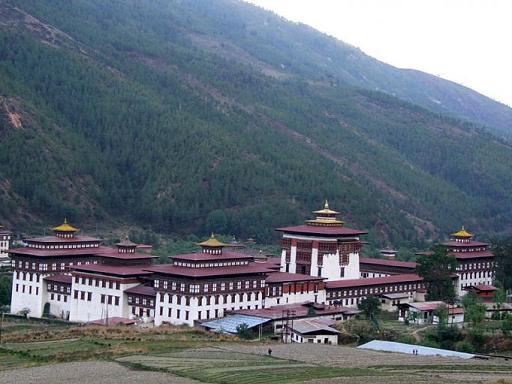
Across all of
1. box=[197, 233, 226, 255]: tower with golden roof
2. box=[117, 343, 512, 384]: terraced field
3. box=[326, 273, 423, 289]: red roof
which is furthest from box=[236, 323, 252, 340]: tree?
box=[326, 273, 423, 289]: red roof

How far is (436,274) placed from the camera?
101812 mm

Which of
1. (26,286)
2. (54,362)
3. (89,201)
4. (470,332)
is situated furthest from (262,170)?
(54,362)

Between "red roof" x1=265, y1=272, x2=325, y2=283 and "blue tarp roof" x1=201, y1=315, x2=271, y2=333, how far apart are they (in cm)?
782

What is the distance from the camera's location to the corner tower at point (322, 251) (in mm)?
104500

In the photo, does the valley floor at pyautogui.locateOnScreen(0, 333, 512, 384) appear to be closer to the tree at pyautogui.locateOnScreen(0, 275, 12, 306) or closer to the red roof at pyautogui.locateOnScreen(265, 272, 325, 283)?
the red roof at pyautogui.locateOnScreen(265, 272, 325, 283)

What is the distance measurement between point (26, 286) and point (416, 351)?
36930 mm

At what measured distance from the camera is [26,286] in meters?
97.6

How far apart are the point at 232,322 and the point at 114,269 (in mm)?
12955

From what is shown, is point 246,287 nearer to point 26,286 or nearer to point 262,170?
point 26,286

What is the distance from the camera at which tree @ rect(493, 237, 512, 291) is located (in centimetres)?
11031

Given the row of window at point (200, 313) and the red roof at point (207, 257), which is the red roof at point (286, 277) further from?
the row of window at point (200, 313)

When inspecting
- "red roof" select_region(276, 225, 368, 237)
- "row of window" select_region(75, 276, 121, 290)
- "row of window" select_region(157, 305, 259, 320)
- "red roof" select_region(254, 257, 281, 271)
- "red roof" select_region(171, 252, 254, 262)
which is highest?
"red roof" select_region(276, 225, 368, 237)

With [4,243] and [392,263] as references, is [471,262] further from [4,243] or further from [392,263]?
[4,243]

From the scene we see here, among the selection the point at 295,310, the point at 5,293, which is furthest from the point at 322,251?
the point at 5,293
